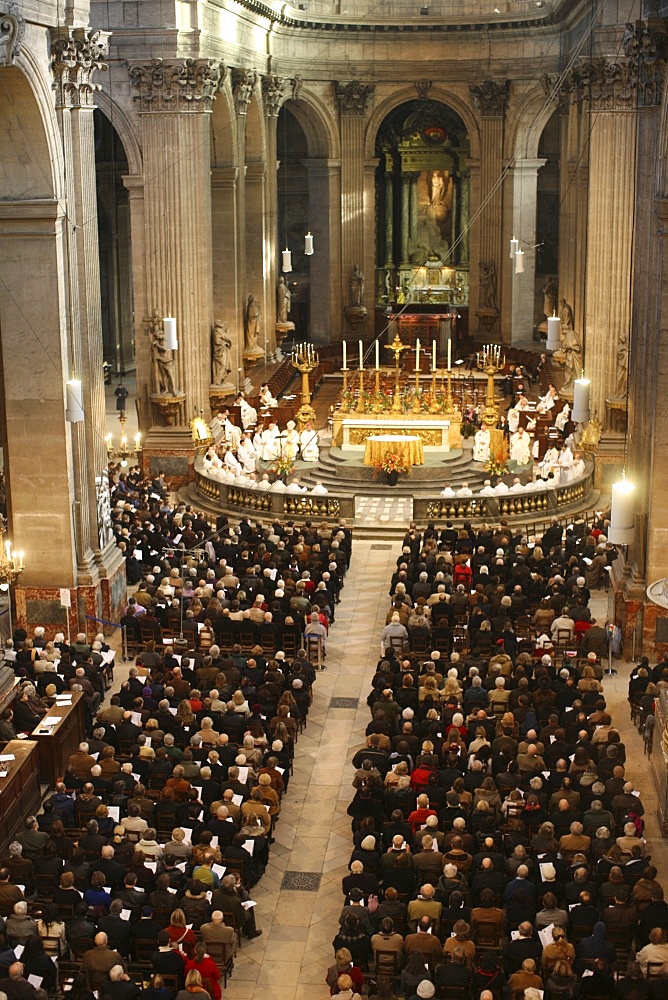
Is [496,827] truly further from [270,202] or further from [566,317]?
[270,202]

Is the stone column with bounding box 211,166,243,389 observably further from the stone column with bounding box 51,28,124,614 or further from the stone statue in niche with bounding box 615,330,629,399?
the stone column with bounding box 51,28,124,614

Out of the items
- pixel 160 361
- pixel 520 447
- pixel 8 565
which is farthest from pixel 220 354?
pixel 8 565

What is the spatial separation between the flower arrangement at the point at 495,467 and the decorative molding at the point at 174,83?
10603mm

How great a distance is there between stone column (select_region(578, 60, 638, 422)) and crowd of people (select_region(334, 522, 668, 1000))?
38.8ft

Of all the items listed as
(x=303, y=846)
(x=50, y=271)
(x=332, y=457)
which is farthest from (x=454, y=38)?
(x=303, y=846)

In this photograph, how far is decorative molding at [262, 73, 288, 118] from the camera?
45.3m

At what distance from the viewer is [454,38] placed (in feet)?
162

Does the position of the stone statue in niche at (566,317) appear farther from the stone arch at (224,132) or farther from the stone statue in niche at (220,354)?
the stone arch at (224,132)

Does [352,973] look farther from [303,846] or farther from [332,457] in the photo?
[332,457]

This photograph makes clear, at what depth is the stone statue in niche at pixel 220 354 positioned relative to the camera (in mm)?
38500

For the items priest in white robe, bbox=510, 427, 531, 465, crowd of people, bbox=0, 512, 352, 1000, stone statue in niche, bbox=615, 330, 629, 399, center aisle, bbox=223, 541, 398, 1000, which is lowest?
center aisle, bbox=223, 541, 398, 1000

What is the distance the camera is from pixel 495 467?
36.1 meters

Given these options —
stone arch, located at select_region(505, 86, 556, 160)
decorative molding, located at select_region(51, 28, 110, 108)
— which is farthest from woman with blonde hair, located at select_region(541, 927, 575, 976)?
stone arch, located at select_region(505, 86, 556, 160)

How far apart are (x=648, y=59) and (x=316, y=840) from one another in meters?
13.4
